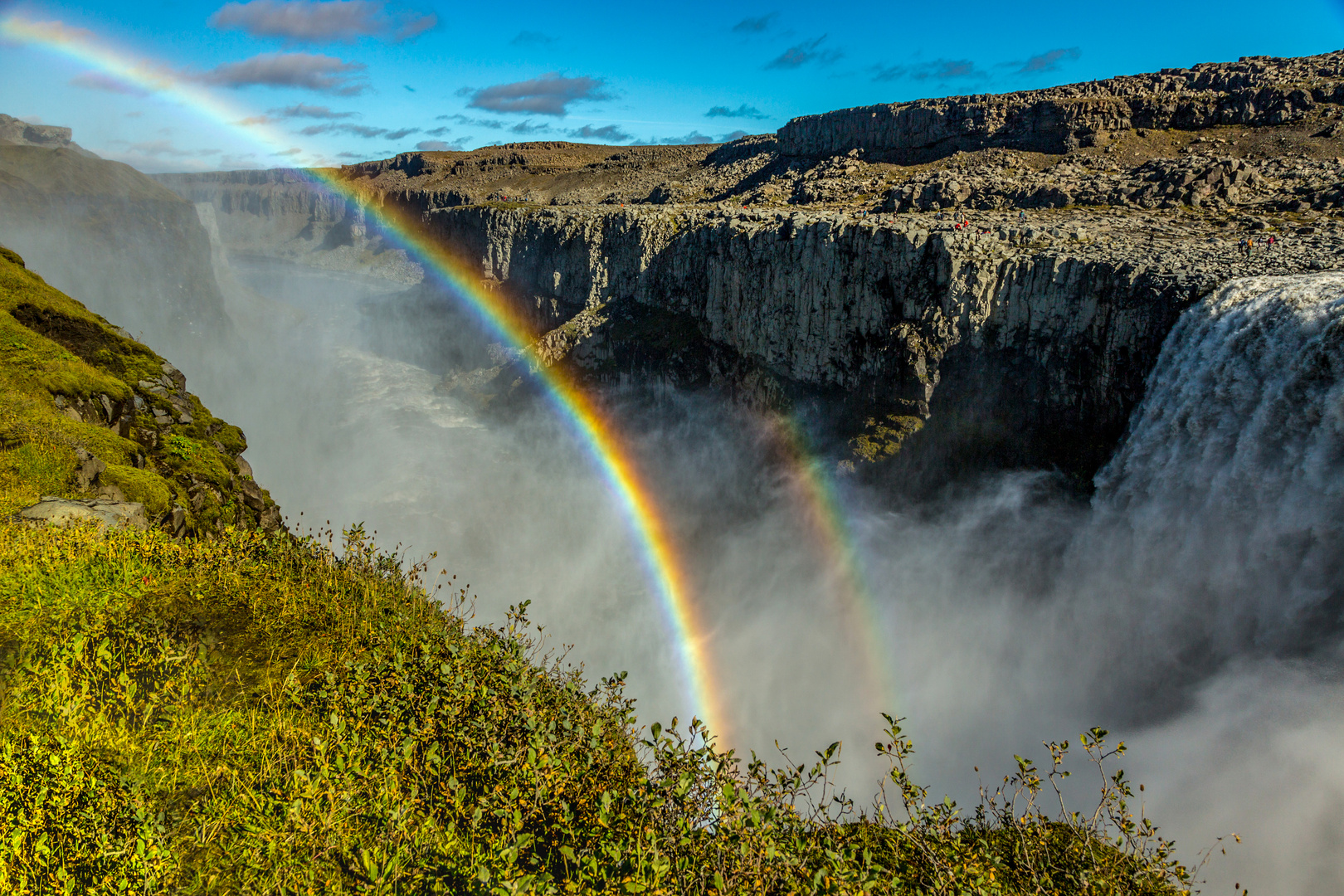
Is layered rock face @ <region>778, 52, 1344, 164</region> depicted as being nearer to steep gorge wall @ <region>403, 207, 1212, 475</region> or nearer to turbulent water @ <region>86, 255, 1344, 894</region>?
steep gorge wall @ <region>403, 207, 1212, 475</region>

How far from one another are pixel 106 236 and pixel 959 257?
57.1m

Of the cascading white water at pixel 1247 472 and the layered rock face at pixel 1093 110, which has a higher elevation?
the layered rock face at pixel 1093 110

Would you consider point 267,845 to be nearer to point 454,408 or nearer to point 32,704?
point 32,704

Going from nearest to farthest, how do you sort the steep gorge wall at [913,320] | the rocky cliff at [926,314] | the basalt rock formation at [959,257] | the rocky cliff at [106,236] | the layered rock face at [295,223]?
the rocky cliff at [926,314], the steep gorge wall at [913,320], the basalt rock formation at [959,257], the rocky cliff at [106,236], the layered rock face at [295,223]

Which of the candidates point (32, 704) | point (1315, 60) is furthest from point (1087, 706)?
point (1315, 60)

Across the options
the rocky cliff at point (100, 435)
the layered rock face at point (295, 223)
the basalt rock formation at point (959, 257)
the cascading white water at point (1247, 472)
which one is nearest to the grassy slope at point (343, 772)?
the rocky cliff at point (100, 435)

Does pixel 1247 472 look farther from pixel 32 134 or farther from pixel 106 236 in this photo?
pixel 32 134

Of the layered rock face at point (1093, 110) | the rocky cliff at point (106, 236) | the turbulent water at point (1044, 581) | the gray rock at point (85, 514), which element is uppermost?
the layered rock face at point (1093, 110)

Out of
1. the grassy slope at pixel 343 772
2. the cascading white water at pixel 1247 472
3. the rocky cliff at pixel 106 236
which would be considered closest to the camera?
the grassy slope at pixel 343 772

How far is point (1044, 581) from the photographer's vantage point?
31562 millimetres

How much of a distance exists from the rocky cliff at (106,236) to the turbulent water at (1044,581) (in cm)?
510

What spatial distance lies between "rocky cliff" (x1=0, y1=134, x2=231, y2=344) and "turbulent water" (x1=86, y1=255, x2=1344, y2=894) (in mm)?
5097

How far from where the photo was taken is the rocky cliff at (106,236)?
151 ft

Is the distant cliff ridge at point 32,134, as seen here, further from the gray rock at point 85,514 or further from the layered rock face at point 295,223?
the gray rock at point 85,514
